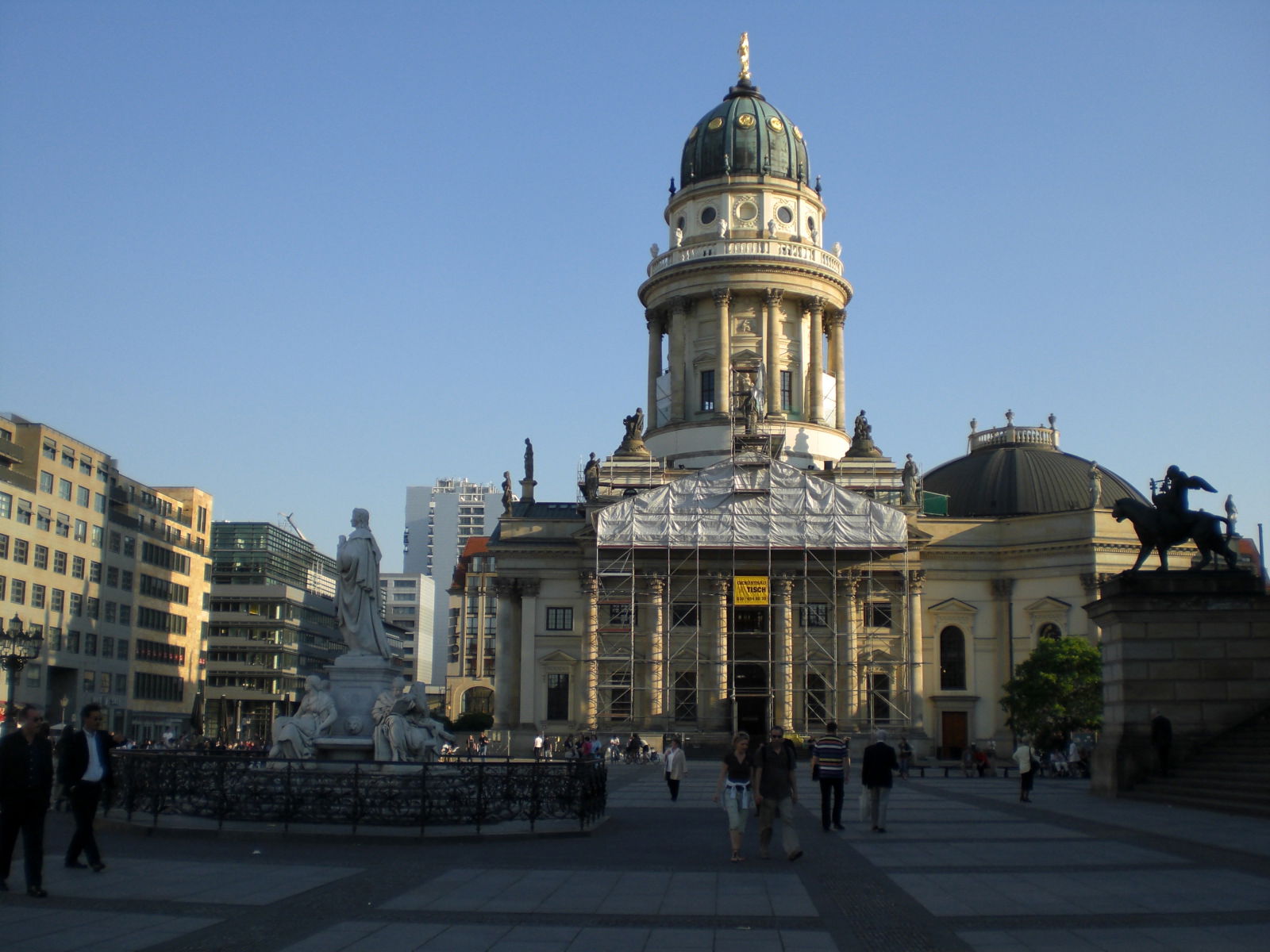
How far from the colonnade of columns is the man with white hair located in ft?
194

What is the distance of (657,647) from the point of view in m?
72.6

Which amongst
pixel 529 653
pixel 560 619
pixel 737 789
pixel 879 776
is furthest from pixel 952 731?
pixel 737 789

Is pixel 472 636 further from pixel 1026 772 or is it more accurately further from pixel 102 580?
pixel 1026 772

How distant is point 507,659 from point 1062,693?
30959 millimetres

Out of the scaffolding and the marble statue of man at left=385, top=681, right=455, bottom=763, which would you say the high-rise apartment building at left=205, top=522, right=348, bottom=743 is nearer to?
the scaffolding

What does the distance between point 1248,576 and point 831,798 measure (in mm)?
13606

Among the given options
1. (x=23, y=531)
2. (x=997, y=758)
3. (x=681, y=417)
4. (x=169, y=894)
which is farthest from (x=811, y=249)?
(x=169, y=894)

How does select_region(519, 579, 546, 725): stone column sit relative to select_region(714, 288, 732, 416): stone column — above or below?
below

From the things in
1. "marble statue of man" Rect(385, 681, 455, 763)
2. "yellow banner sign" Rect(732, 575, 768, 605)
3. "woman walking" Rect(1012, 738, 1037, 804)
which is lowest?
"woman walking" Rect(1012, 738, 1037, 804)

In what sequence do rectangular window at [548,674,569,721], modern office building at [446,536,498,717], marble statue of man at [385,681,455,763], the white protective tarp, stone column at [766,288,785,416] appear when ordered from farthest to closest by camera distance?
modern office building at [446,536,498,717] → stone column at [766,288,785,416] → rectangular window at [548,674,569,721] → the white protective tarp → marble statue of man at [385,681,455,763]

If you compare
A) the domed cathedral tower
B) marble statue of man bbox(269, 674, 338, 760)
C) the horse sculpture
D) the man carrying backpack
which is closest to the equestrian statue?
the horse sculpture

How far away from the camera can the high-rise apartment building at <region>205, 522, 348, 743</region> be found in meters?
115

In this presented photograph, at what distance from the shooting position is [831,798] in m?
25.3

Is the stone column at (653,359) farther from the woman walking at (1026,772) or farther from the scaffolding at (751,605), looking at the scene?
the woman walking at (1026,772)
